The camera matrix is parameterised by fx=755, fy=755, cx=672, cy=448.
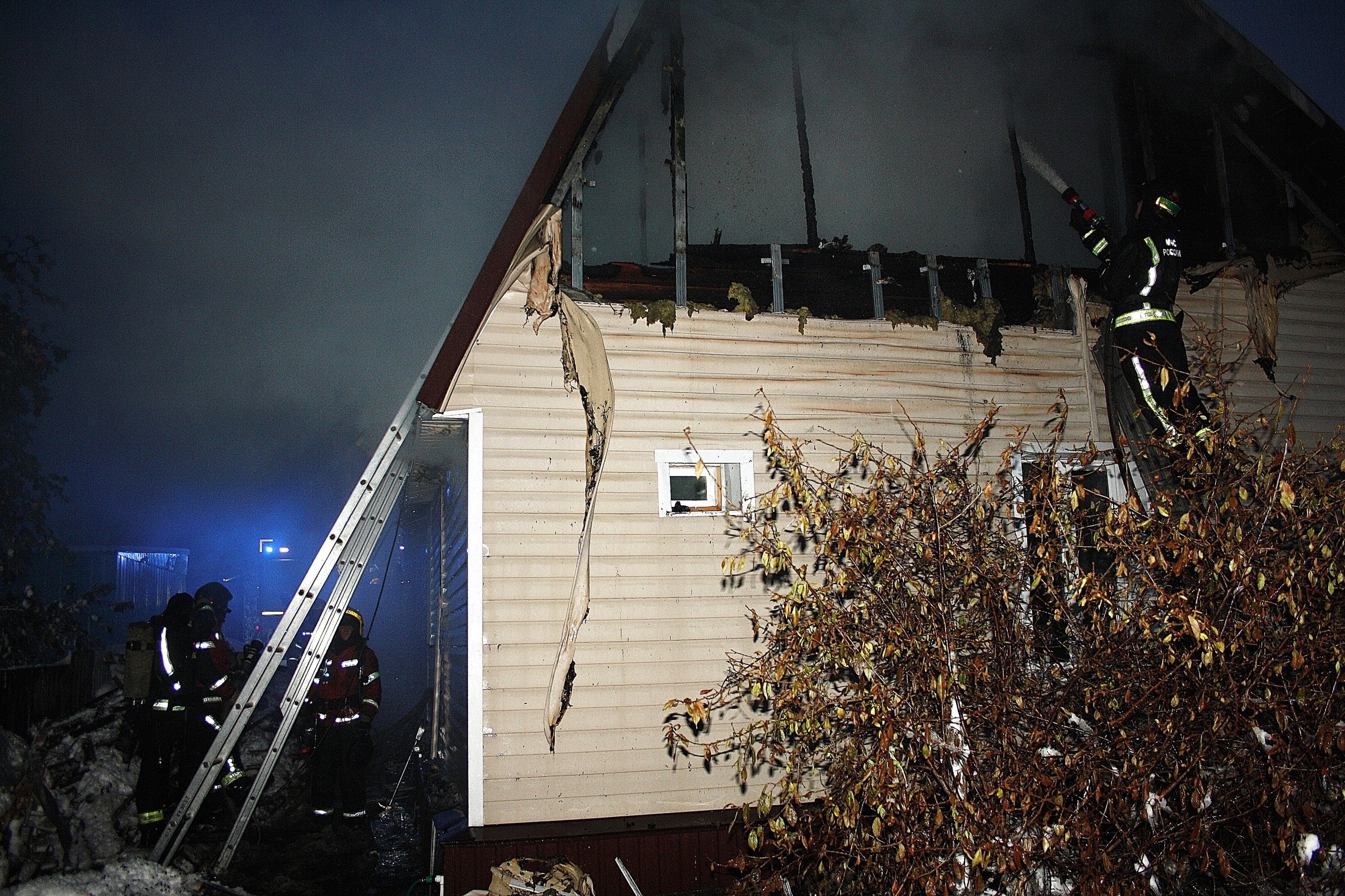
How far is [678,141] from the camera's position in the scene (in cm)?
617

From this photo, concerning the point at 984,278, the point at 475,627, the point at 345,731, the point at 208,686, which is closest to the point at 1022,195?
the point at 984,278

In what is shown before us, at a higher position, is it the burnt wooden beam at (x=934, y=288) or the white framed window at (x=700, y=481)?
the burnt wooden beam at (x=934, y=288)

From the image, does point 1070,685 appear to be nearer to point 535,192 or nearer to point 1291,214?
point 535,192

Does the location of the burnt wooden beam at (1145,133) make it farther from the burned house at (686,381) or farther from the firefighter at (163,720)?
the firefighter at (163,720)

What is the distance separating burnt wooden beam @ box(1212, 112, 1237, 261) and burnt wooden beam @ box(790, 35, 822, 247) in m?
3.58

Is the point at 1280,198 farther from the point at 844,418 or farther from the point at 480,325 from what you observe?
the point at 480,325

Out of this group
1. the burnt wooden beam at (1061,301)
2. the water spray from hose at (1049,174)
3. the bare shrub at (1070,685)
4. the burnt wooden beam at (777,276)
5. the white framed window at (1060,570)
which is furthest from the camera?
the burnt wooden beam at (1061,301)

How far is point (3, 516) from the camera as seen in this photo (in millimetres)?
9695

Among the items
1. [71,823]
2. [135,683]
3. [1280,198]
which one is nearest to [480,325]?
[135,683]

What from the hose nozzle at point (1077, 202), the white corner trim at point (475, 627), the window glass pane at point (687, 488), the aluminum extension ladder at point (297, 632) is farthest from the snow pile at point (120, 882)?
the hose nozzle at point (1077, 202)

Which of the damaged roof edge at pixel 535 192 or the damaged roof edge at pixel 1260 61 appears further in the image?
the damaged roof edge at pixel 1260 61

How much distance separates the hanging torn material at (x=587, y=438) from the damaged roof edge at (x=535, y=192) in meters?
0.44

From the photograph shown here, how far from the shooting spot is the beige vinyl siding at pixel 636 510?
5332 millimetres

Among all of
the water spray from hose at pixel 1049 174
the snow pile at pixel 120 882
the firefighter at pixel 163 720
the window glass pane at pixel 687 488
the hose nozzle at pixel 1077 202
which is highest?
the water spray from hose at pixel 1049 174
